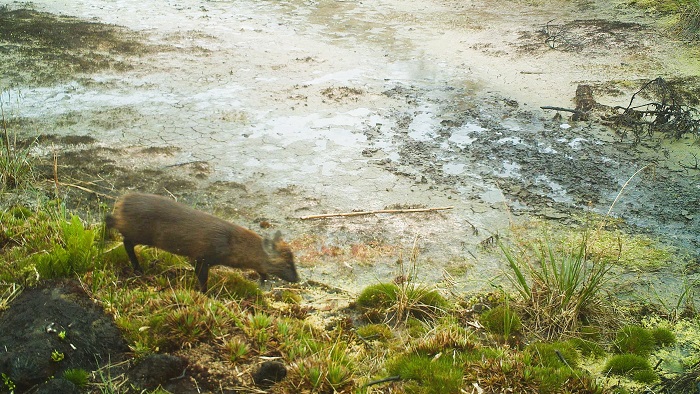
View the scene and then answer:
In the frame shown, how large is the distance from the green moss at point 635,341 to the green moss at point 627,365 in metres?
0.12

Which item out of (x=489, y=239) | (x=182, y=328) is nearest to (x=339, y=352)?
(x=182, y=328)

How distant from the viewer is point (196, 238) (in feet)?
12.1

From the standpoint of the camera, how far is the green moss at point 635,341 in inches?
129

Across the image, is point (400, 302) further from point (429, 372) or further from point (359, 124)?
point (359, 124)

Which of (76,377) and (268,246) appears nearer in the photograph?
(76,377)

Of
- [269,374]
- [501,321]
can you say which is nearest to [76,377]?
[269,374]

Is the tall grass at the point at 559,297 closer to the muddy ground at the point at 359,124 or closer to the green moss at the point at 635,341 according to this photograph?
the green moss at the point at 635,341

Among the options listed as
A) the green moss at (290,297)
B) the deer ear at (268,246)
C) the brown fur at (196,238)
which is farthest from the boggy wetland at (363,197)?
the deer ear at (268,246)

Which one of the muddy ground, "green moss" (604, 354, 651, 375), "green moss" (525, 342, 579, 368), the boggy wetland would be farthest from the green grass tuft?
the muddy ground

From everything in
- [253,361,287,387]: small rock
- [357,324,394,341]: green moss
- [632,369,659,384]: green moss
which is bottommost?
[357,324,394,341]: green moss

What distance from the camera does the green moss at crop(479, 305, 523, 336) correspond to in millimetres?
3389

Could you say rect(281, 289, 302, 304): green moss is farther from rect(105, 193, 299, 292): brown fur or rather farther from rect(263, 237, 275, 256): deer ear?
rect(263, 237, 275, 256): deer ear

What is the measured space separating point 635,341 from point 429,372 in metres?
1.23

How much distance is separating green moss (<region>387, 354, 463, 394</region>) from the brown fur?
1.08 m
